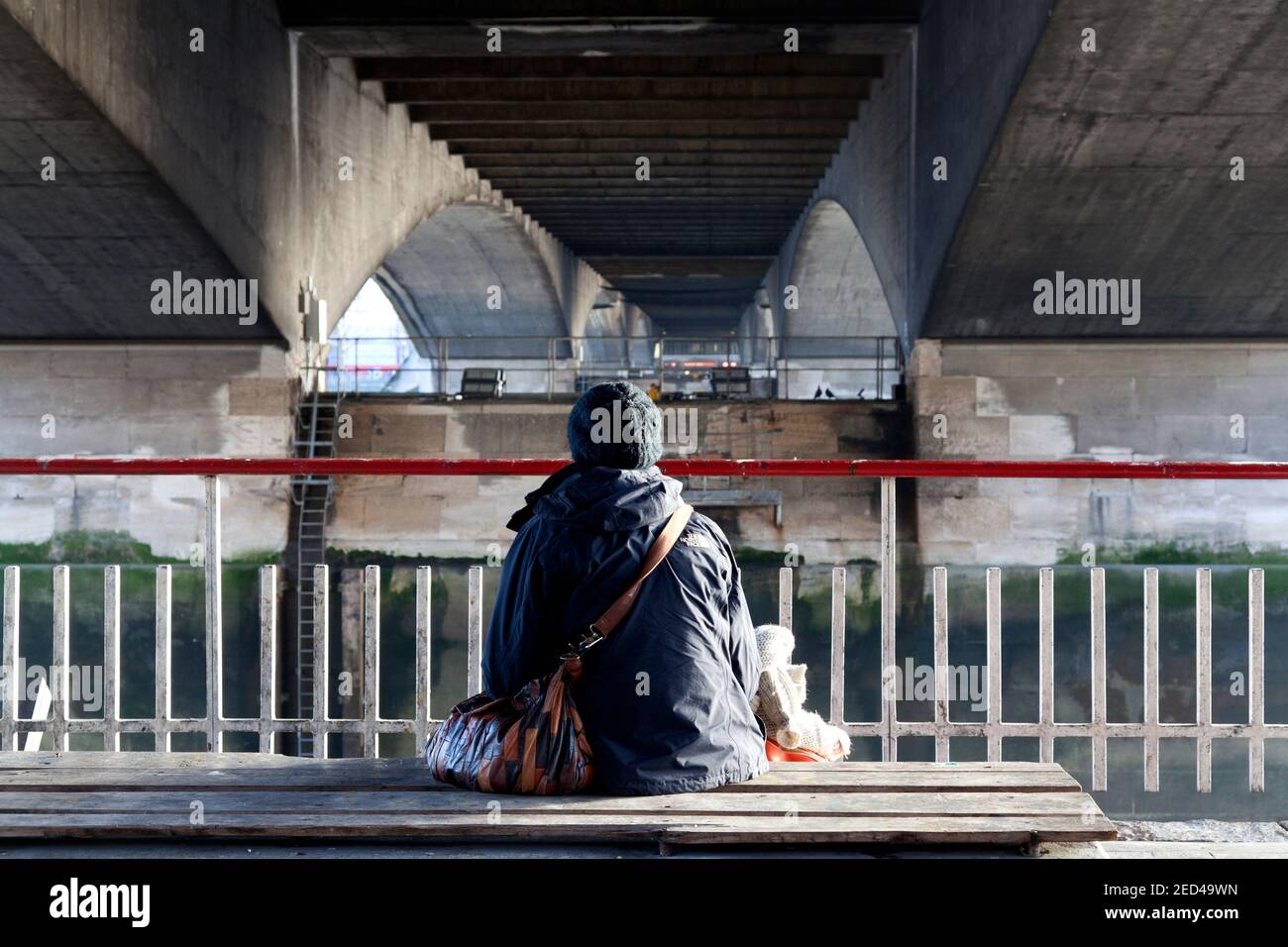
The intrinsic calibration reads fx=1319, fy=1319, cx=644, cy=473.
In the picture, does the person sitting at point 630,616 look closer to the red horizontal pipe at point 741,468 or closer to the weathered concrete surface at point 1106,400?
the red horizontal pipe at point 741,468

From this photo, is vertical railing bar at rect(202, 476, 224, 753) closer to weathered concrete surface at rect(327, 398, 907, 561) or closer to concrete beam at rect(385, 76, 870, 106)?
weathered concrete surface at rect(327, 398, 907, 561)

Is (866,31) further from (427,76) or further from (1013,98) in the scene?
(427,76)

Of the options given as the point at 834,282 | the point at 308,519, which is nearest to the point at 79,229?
the point at 308,519

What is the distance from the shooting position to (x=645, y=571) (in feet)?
9.66

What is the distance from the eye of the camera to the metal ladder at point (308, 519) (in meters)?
14.6

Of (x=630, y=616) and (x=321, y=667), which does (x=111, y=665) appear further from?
(x=630, y=616)

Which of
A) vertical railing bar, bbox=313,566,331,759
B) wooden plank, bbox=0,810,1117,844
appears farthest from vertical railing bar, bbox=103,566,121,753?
wooden plank, bbox=0,810,1117,844

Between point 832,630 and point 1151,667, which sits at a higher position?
point 832,630

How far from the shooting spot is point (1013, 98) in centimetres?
1055

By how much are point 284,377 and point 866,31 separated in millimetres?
7356

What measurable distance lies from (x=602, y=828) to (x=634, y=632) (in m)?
0.46

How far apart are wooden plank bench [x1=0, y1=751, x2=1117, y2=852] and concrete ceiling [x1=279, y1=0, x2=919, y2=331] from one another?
11.3 m
